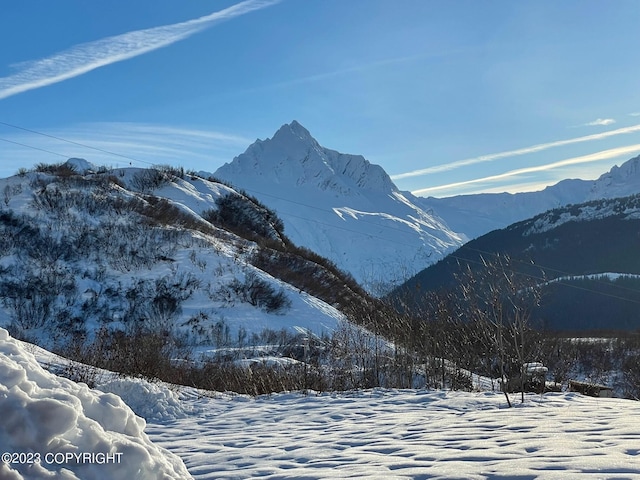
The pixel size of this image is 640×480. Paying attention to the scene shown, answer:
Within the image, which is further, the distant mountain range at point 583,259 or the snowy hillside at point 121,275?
the distant mountain range at point 583,259

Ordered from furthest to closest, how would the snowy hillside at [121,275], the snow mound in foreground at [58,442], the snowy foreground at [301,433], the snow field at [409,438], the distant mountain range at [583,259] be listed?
the distant mountain range at [583,259] → the snowy hillside at [121,275] → the snow field at [409,438] → the snowy foreground at [301,433] → the snow mound in foreground at [58,442]

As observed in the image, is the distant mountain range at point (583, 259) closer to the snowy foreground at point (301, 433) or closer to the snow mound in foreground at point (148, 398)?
the snowy foreground at point (301, 433)

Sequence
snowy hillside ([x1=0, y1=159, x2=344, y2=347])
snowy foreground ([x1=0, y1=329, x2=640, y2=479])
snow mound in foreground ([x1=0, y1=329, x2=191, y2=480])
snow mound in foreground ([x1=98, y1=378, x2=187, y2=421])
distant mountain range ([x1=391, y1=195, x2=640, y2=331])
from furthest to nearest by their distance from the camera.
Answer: distant mountain range ([x1=391, y1=195, x2=640, y2=331]), snowy hillside ([x1=0, y1=159, x2=344, y2=347]), snow mound in foreground ([x1=98, y1=378, x2=187, y2=421]), snowy foreground ([x1=0, y1=329, x2=640, y2=479]), snow mound in foreground ([x1=0, y1=329, x2=191, y2=480])

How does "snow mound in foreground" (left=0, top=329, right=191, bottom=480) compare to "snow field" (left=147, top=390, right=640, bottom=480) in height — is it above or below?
above

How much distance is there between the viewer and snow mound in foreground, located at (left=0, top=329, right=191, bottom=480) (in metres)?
2.65

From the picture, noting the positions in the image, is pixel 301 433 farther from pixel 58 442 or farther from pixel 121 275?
pixel 121 275

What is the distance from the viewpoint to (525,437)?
17.1ft

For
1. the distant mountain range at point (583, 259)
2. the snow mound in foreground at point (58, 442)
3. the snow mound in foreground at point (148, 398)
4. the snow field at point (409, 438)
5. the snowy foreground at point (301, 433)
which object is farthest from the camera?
the distant mountain range at point (583, 259)

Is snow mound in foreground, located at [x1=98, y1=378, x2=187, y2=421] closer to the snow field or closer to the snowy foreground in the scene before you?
the snowy foreground

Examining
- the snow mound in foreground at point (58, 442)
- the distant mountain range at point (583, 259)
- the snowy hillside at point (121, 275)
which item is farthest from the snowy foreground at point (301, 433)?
the distant mountain range at point (583, 259)

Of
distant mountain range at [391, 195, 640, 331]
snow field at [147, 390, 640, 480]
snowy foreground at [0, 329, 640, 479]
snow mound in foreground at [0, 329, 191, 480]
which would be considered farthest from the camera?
distant mountain range at [391, 195, 640, 331]

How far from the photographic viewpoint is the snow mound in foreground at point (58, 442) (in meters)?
2.65

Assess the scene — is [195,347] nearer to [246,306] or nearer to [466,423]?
[246,306]

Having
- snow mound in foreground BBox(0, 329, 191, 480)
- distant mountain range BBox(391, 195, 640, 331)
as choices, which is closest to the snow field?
snow mound in foreground BBox(0, 329, 191, 480)
